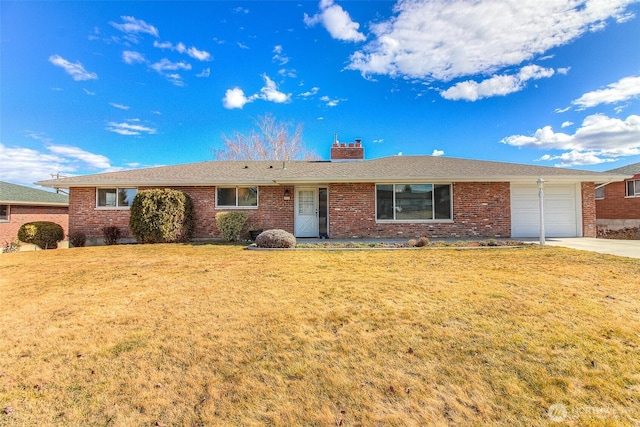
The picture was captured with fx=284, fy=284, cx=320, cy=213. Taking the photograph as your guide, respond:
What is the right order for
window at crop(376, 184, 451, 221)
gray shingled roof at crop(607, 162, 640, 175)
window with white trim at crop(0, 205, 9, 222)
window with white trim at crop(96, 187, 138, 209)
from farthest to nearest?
gray shingled roof at crop(607, 162, 640, 175) → window with white trim at crop(0, 205, 9, 222) → window with white trim at crop(96, 187, 138, 209) → window at crop(376, 184, 451, 221)

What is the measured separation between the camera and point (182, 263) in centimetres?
729

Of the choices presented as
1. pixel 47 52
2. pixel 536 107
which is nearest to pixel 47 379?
pixel 47 52

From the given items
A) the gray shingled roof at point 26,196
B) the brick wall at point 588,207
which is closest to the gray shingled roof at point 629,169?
the brick wall at point 588,207

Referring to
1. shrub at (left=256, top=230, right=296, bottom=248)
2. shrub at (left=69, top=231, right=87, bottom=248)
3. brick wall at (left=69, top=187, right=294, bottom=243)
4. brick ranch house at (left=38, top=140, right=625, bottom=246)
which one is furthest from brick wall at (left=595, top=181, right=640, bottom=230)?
shrub at (left=69, top=231, right=87, bottom=248)

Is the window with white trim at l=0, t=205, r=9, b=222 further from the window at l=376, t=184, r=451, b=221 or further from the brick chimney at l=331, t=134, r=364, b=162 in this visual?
the window at l=376, t=184, r=451, b=221

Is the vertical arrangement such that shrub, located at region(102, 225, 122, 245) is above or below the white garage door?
below

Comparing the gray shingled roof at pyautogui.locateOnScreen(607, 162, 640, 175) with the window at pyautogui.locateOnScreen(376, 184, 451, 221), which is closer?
the window at pyautogui.locateOnScreen(376, 184, 451, 221)

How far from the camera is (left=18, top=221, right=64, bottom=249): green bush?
39.2ft

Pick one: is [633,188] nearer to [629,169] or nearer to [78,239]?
[629,169]

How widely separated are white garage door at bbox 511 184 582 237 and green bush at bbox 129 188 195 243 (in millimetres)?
13890

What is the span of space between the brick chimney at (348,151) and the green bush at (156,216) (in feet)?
26.2

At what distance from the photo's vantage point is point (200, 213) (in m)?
12.5

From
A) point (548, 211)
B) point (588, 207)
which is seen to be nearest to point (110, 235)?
point (548, 211)

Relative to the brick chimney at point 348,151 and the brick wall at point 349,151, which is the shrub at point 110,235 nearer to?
the brick chimney at point 348,151
